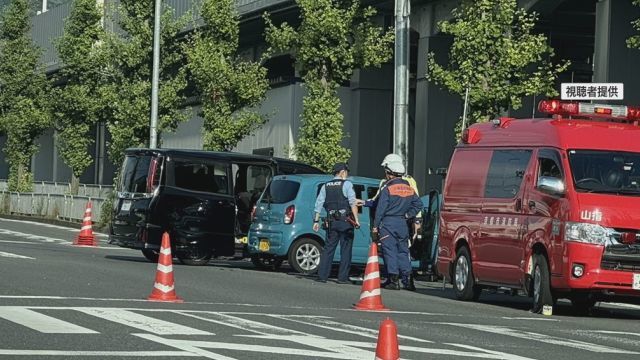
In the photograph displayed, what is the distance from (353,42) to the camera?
1645 inches

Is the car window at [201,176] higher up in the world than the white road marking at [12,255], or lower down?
higher up

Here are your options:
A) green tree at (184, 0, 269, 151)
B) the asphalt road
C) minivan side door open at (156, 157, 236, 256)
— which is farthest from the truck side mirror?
green tree at (184, 0, 269, 151)

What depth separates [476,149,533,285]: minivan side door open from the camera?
797 inches

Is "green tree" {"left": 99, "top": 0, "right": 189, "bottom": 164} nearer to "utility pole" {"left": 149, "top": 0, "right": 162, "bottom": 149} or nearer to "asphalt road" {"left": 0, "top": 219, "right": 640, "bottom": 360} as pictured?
"utility pole" {"left": 149, "top": 0, "right": 162, "bottom": 149}

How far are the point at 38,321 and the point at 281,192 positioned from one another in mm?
13536

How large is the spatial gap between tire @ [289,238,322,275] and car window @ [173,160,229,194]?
2.18m

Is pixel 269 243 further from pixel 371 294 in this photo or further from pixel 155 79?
pixel 155 79

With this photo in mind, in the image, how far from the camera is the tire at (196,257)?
27.7 meters

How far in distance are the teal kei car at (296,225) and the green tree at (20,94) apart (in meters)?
43.1

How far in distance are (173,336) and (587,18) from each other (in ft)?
106

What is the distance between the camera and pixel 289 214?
2678 cm

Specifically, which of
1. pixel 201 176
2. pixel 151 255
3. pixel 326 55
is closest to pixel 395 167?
pixel 201 176

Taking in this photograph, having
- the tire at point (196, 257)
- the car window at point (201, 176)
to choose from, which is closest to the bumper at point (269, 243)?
the tire at point (196, 257)

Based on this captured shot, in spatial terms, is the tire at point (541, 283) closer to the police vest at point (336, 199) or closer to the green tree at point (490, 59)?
the police vest at point (336, 199)
